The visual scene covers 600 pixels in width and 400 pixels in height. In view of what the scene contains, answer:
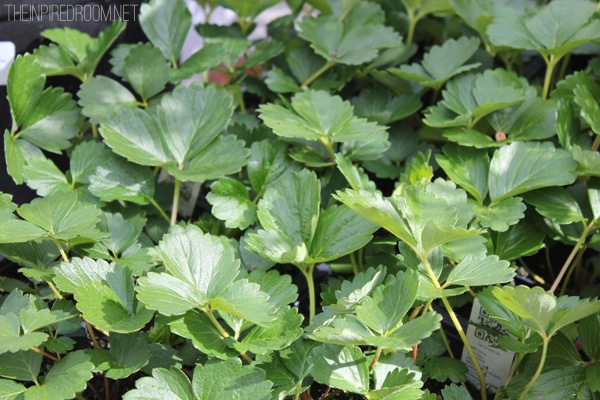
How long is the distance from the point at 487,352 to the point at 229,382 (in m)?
0.38

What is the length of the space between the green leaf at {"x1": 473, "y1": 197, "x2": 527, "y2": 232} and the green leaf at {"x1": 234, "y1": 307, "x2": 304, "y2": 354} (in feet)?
0.91

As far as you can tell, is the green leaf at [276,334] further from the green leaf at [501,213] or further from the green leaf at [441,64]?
the green leaf at [441,64]

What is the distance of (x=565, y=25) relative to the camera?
3.69ft

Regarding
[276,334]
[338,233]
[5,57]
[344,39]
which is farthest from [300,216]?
[5,57]

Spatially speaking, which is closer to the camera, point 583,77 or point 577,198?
point 577,198

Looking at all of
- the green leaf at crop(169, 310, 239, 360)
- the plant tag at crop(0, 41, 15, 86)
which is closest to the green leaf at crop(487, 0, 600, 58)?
the green leaf at crop(169, 310, 239, 360)

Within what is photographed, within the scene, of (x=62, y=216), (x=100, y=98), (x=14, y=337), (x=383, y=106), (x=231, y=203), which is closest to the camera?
(x=14, y=337)

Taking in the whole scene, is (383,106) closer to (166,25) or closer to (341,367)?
(166,25)

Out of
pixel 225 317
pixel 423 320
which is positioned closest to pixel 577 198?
pixel 423 320

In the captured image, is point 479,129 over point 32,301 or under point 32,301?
over

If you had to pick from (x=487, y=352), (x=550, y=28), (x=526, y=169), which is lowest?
(x=487, y=352)

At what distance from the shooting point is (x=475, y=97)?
1.07 metres

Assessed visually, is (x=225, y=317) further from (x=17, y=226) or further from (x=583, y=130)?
(x=583, y=130)

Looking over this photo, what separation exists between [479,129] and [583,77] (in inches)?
7.3
